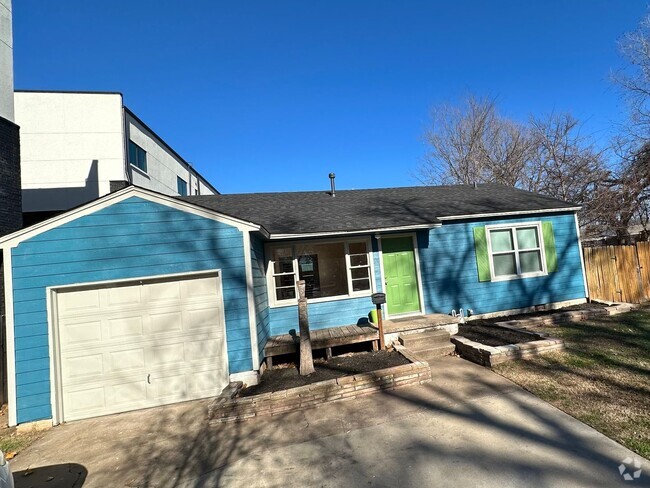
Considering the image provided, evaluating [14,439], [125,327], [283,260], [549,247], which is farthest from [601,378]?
[14,439]

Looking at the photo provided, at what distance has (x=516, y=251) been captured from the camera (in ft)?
30.2

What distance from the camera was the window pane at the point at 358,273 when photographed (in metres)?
8.15

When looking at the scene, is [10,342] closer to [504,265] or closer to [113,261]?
[113,261]

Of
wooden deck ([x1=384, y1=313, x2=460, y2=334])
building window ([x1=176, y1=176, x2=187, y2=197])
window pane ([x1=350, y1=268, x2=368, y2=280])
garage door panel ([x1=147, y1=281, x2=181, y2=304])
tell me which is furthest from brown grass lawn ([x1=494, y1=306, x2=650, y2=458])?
building window ([x1=176, y1=176, x2=187, y2=197])

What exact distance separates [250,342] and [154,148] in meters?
15.2

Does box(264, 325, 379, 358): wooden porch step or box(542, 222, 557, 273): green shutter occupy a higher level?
box(542, 222, 557, 273): green shutter

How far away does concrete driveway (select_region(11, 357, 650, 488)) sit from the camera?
3.19 meters

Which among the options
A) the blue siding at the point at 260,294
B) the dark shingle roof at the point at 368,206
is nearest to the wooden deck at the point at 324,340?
the blue siding at the point at 260,294

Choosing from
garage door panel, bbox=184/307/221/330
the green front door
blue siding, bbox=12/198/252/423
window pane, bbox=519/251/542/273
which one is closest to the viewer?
blue siding, bbox=12/198/252/423

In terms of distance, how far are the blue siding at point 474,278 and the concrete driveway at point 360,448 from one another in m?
3.53

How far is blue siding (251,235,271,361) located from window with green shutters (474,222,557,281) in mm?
5731

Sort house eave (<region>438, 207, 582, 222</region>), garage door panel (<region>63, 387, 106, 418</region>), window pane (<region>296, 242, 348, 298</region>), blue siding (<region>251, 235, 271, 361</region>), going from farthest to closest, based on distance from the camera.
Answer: house eave (<region>438, 207, 582, 222</region>), window pane (<region>296, 242, 348, 298</region>), blue siding (<region>251, 235, 271, 361</region>), garage door panel (<region>63, 387, 106, 418</region>)

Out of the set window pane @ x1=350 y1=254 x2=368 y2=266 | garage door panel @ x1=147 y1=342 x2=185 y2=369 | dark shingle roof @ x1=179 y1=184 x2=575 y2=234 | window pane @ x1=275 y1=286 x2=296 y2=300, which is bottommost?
garage door panel @ x1=147 y1=342 x2=185 y2=369

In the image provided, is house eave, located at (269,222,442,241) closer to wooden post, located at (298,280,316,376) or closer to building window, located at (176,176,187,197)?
wooden post, located at (298,280,316,376)
